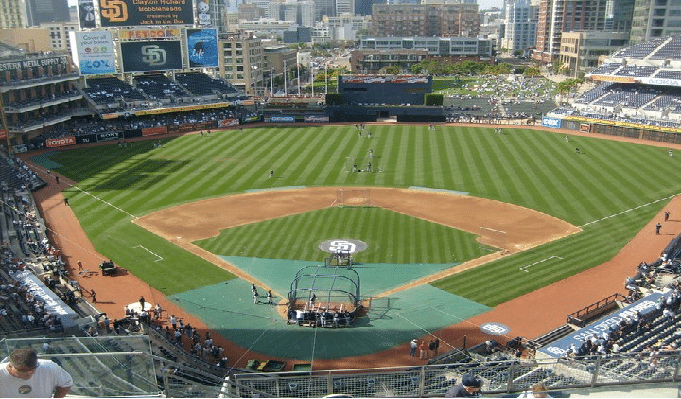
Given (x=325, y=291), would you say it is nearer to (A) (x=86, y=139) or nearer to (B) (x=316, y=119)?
(A) (x=86, y=139)

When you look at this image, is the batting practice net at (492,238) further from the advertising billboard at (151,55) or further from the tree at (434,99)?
the advertising billboard at (151,55)

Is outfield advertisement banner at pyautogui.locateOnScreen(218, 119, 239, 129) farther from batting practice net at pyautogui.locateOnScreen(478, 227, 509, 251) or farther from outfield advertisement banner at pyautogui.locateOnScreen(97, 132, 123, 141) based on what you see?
batting practice net at pyautogui.locateOnScreen(478, 227, 509, 251)

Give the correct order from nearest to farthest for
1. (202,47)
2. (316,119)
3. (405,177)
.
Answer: (405,177), (316,119), (202,47)

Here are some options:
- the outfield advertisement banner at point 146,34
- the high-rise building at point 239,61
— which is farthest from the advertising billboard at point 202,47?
the high-rise building at point 239,61

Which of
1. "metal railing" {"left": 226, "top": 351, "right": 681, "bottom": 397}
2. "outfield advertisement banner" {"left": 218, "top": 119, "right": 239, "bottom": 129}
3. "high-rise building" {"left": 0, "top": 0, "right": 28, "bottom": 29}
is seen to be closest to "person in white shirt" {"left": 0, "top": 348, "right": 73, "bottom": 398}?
"metal railing" {"left": 226, "top": 351, "right": 681, "bottom": 397}

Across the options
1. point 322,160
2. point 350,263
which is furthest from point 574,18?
point 350,263

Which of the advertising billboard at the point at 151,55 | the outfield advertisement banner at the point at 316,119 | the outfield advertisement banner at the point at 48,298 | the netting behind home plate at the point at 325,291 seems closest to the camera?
the outfield advertisement banner at the point at 48,298
